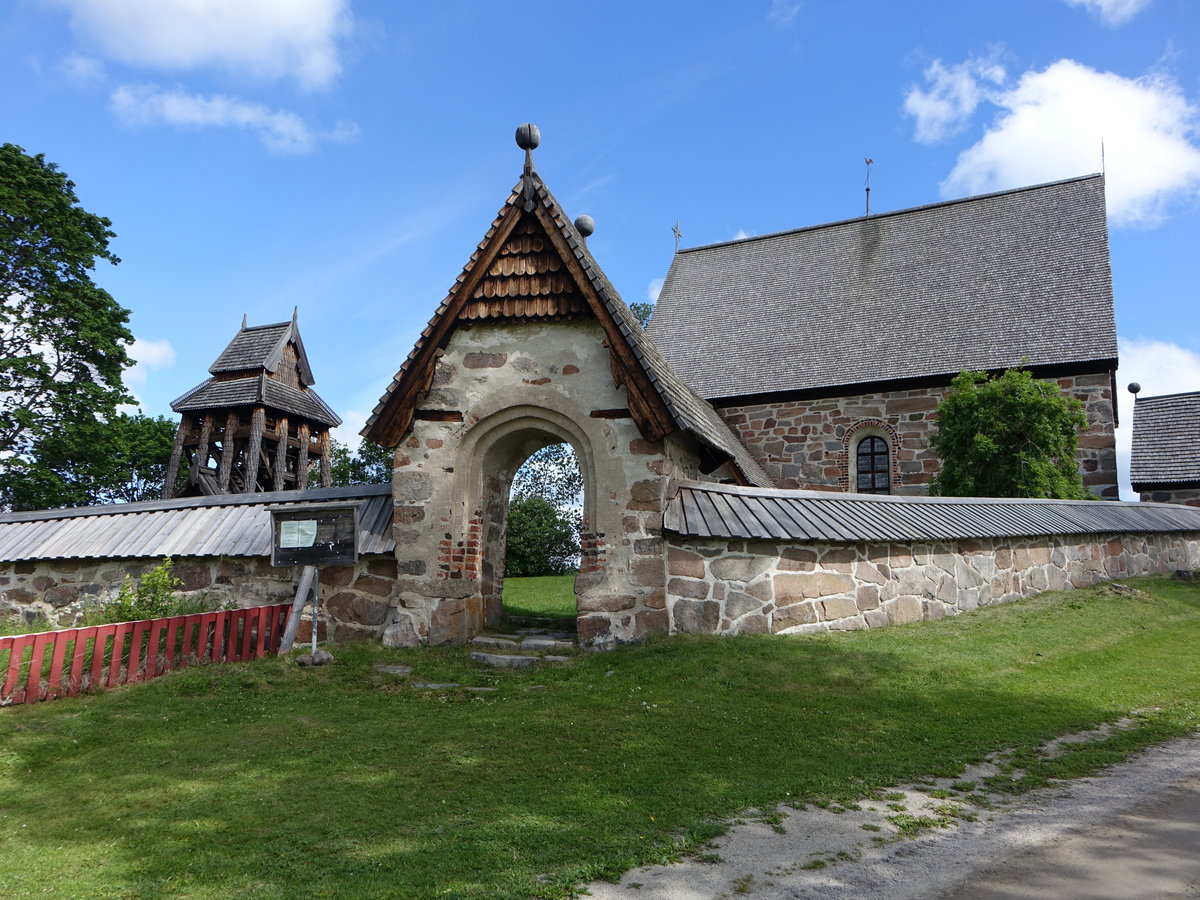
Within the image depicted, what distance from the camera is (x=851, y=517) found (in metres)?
9.69

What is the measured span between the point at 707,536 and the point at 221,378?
25.1m

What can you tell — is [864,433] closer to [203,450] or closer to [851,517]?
[851,517]

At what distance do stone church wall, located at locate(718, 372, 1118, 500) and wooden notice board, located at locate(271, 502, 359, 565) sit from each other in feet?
Result: 42.8

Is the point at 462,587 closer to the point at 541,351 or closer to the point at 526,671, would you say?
the point at 526,671

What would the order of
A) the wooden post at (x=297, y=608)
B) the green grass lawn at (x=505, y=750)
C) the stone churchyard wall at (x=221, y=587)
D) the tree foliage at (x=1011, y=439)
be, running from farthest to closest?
the tree foliage at (x=1011, y=439), the stone churchyard wall at (x=221, y=587), the wooden post at (x=297, y=608), the green grass lawn at (x=505, y=750)

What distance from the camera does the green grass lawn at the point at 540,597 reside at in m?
12.9

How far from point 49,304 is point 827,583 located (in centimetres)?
2562

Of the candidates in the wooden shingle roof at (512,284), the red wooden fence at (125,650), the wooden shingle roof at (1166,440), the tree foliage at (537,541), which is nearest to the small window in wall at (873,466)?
the wooden shingle roof at (1166,440)

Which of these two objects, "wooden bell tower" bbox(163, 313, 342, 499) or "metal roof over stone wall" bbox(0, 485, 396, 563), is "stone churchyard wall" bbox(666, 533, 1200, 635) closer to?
"metal roof over stone wall" bbox(0, 485, 396, 563)

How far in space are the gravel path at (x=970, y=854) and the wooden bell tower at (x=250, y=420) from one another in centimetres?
2474

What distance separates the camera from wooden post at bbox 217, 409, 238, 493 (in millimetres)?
26797

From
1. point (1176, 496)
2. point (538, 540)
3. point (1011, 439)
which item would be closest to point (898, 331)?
point (1011, 439)

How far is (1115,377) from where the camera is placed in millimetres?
18125

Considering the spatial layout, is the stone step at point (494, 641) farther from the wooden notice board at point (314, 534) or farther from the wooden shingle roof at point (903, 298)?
the wooden shingle roof at point (903, 298)
